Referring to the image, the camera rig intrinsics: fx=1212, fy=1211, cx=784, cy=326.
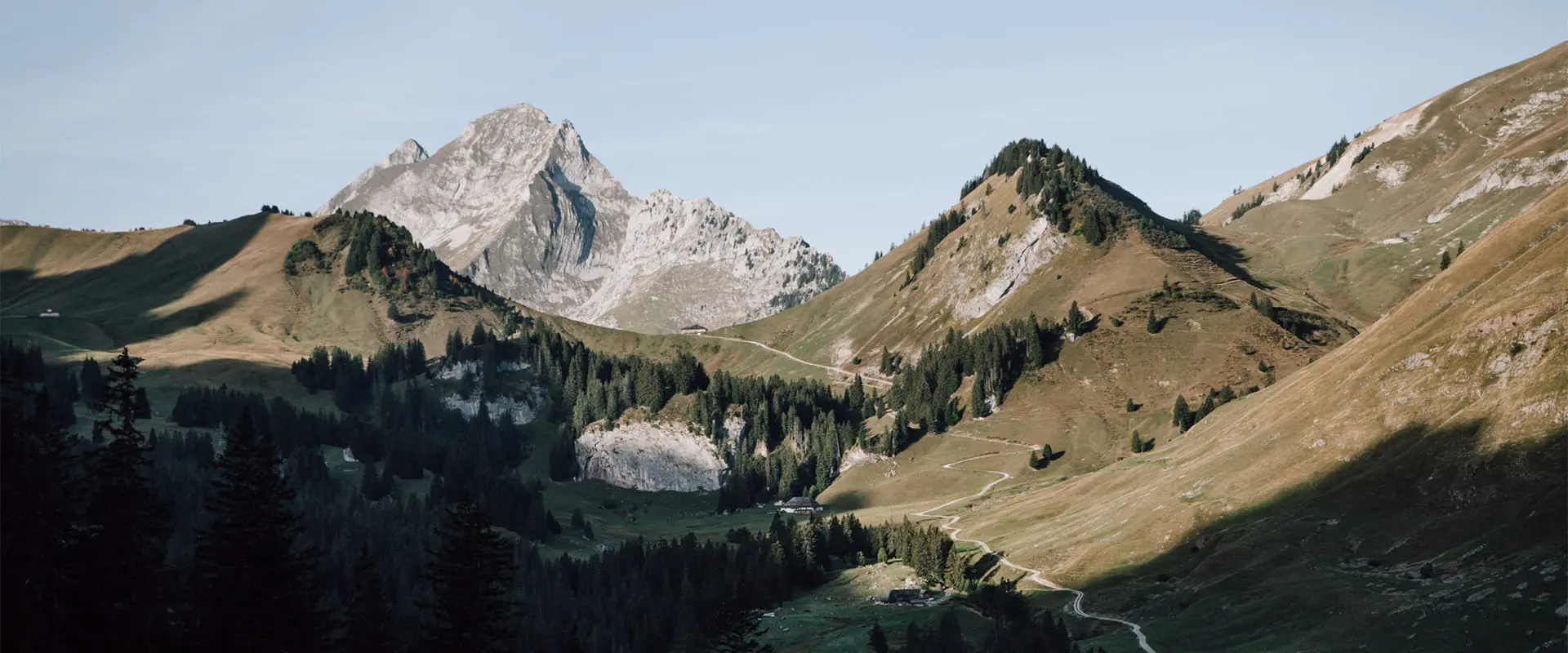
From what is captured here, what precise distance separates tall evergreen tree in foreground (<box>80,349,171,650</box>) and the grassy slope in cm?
8720

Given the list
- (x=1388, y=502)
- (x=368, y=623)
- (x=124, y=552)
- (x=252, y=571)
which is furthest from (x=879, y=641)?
(x=124, y=552)

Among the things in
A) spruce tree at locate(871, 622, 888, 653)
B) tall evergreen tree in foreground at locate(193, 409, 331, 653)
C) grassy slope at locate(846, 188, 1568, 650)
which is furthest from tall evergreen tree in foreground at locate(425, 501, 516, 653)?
spruce tree at locate(871, 622, 888, 653)

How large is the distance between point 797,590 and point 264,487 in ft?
400

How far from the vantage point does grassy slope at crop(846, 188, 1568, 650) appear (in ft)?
328

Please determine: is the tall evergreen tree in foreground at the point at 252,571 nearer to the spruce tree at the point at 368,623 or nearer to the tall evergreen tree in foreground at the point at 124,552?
the tall evergreen tree in foreground at the point at 124,552

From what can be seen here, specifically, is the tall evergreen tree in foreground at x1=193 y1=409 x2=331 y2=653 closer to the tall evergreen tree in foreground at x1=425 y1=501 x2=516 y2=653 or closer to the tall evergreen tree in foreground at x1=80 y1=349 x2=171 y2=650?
the tall evergreen tree in foreground at x1=80 y1=349 x2=171 y2=650

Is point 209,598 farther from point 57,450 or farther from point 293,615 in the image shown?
point 57,450

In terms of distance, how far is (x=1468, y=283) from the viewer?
150125 millimetres

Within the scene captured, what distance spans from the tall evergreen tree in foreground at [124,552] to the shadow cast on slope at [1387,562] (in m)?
87.2

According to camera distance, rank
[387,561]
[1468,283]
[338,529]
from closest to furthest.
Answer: [1468,283], [387,561], [338,529]

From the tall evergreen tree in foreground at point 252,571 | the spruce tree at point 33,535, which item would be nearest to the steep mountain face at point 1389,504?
the tall evergreen tree in foreground at point 252,571

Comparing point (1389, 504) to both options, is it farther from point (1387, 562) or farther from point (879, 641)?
point (879, 641)

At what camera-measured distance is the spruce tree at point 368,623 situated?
74438 mm

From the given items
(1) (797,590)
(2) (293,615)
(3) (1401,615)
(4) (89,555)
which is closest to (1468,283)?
(3) (1401,615)
